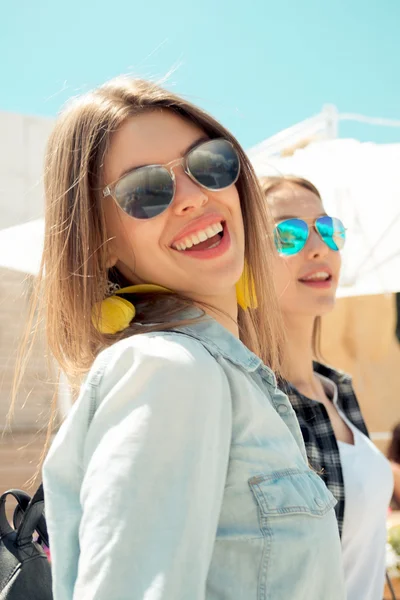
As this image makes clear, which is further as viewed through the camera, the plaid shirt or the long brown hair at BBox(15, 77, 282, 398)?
the plaid shirt

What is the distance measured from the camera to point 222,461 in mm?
833

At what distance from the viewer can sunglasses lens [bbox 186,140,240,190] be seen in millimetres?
1174

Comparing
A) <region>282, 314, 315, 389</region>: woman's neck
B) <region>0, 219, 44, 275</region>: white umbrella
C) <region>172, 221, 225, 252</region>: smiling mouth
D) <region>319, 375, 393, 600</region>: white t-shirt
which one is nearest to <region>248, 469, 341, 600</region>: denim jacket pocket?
<region>172, 221, 225, 252</region>: smiling mouth

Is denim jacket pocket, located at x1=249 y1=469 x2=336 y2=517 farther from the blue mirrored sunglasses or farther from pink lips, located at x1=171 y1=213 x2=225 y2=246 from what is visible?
the blue mirrored sunglasses

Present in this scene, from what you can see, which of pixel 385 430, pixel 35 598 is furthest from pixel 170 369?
pixel 385 430

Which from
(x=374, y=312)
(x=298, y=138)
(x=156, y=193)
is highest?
(x=298, y=138)

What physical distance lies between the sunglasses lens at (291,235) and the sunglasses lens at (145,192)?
1.05 metres

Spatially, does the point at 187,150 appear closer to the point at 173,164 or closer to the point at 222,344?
the point at 173,164

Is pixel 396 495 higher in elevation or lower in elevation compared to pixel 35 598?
lower

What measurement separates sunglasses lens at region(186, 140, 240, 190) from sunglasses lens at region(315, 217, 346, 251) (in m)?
1.01

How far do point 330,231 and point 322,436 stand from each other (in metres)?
0.72

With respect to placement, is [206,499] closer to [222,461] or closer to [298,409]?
[222,461]

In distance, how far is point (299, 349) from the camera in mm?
2154

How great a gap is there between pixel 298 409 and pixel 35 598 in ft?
3.29
